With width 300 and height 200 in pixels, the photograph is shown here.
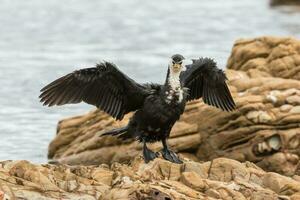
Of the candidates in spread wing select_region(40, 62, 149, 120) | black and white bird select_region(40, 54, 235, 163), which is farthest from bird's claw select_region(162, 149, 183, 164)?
spread wing select_region(40, 62, 149, 120)

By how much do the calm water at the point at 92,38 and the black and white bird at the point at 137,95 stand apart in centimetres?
674

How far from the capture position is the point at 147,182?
16.2 m

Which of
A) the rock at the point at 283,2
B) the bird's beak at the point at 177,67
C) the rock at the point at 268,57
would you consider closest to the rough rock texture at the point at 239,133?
the rock at the point at 268,57

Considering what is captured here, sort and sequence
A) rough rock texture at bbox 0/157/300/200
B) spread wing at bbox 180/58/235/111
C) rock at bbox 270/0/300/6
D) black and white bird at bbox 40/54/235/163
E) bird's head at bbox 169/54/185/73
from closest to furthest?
rough rock texture at bbox 0/157/300/200 → bird's head at bbox 169/54/185/73 → black and white bird at bbox 40/54/235/163 → spread wing at bbox 180/58/235/111 → rock at bbox 270/0/300/6

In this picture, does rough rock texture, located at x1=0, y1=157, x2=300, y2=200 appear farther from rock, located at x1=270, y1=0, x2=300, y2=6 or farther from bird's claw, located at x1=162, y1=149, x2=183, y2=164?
rock, located at x1=270, y1=0, x2=300, y2=6

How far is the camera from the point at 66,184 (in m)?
16.3

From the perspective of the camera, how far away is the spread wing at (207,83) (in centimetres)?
1906

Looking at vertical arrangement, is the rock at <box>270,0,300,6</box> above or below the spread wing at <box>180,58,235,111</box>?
above

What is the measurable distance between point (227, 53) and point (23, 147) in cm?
1330

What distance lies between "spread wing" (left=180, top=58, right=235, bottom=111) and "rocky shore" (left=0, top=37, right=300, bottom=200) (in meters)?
1.41

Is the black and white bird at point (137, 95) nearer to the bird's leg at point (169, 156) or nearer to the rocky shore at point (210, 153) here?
the bird's leg at point (169, 156)

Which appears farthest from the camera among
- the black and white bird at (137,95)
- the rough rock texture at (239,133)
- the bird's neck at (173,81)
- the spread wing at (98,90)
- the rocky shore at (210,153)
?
the rough rock texture at (239,133)

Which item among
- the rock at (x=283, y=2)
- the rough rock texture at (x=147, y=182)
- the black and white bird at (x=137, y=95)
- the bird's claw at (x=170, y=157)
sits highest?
the rock at (x=283, y=2)

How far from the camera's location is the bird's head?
1750 cm
